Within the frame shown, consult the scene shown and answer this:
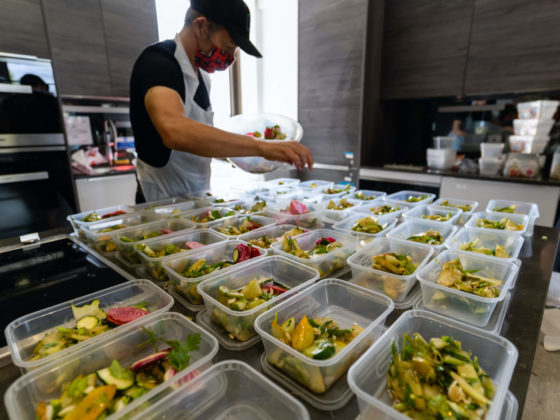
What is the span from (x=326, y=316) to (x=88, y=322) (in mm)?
506

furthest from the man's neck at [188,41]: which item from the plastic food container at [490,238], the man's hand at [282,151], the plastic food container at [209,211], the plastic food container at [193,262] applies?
the plastic food container at [490,238]

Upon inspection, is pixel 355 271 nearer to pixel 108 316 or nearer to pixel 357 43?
pixel 108 316

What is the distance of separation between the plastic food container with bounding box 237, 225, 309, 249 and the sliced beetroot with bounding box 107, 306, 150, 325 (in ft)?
1.48

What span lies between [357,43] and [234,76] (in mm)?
1709

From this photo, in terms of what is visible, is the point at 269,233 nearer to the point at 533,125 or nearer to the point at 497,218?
the point at 497,218

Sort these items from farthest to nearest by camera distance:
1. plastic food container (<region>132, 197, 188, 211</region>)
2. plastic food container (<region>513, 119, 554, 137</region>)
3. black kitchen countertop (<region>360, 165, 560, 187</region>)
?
1. plastic food container (<region>513, 119, 554, 137</region>)
2. black kitchen countertop (<region>360, 165, 560, 187</region>)
3. plastic food container (<region>132, 197, 188, 211</region>)

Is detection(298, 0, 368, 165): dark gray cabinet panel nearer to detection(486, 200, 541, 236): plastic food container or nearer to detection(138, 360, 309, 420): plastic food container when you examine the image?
detection(486, 200, 541, 236): plastic food container

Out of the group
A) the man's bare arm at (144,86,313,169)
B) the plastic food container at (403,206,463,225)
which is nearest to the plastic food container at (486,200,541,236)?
the plastic food container at (403,206,463,225)

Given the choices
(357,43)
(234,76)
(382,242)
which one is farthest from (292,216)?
(234,76)

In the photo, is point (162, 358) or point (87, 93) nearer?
point (162, 358)

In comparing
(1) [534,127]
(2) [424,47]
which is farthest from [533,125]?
(2) [424,47]

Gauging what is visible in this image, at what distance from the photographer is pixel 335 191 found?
1751 millimetres

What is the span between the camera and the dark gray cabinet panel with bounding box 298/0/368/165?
289 cm

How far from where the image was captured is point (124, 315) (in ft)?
2.04
